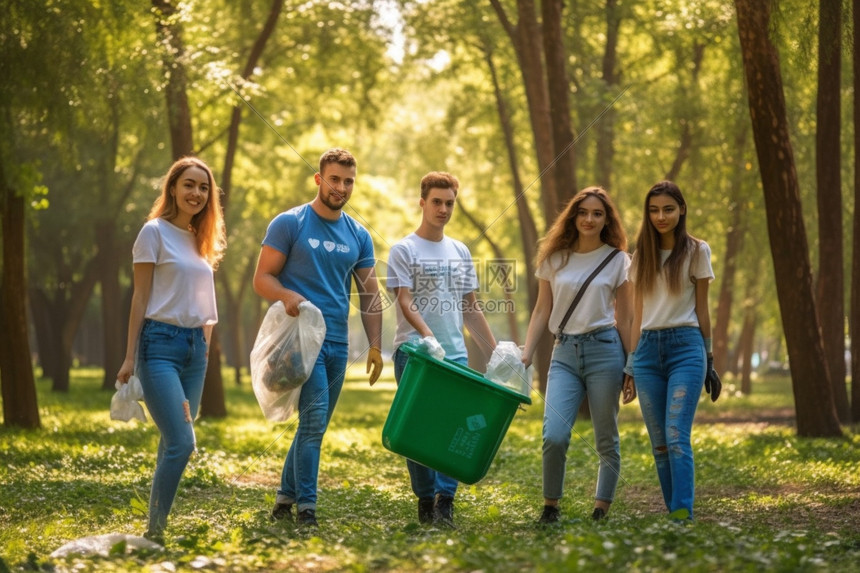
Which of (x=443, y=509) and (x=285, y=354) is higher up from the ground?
(x=285, y=354)

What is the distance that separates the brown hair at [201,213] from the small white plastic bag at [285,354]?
22.8 inches

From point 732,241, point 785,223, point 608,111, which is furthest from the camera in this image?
point 732,241

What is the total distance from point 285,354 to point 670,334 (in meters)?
2.47

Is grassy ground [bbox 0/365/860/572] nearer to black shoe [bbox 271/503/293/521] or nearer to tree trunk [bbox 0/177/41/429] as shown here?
black shoe [bbox 271/503/293/521]

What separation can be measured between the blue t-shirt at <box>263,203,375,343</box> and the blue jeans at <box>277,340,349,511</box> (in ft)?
0.52

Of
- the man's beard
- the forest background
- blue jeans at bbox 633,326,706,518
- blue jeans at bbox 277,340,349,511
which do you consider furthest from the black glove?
the forest background

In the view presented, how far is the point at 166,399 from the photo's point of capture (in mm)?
6680

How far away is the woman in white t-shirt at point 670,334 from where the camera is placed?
23.3 ft

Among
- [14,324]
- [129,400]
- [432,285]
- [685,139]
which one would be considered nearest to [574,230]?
[432,285]

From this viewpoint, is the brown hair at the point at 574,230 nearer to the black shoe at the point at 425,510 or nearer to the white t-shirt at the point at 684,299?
the white t-shirt at the point at 684,299

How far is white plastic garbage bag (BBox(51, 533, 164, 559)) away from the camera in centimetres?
597

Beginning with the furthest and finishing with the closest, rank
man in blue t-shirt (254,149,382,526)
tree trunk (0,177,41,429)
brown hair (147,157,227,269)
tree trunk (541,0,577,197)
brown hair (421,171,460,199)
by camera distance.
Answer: tree trunk (541,0,577,197), tree trunk (0,177,41,429), brown hair (421,171,460,199), man in blue t-shirt (254,149,382,526), brown hair (147,157,227,269)

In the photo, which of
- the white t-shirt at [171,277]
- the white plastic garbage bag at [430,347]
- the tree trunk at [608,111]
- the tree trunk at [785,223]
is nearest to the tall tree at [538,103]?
the tree trunk at [608,111]

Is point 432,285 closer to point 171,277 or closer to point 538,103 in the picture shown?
point 171,277
